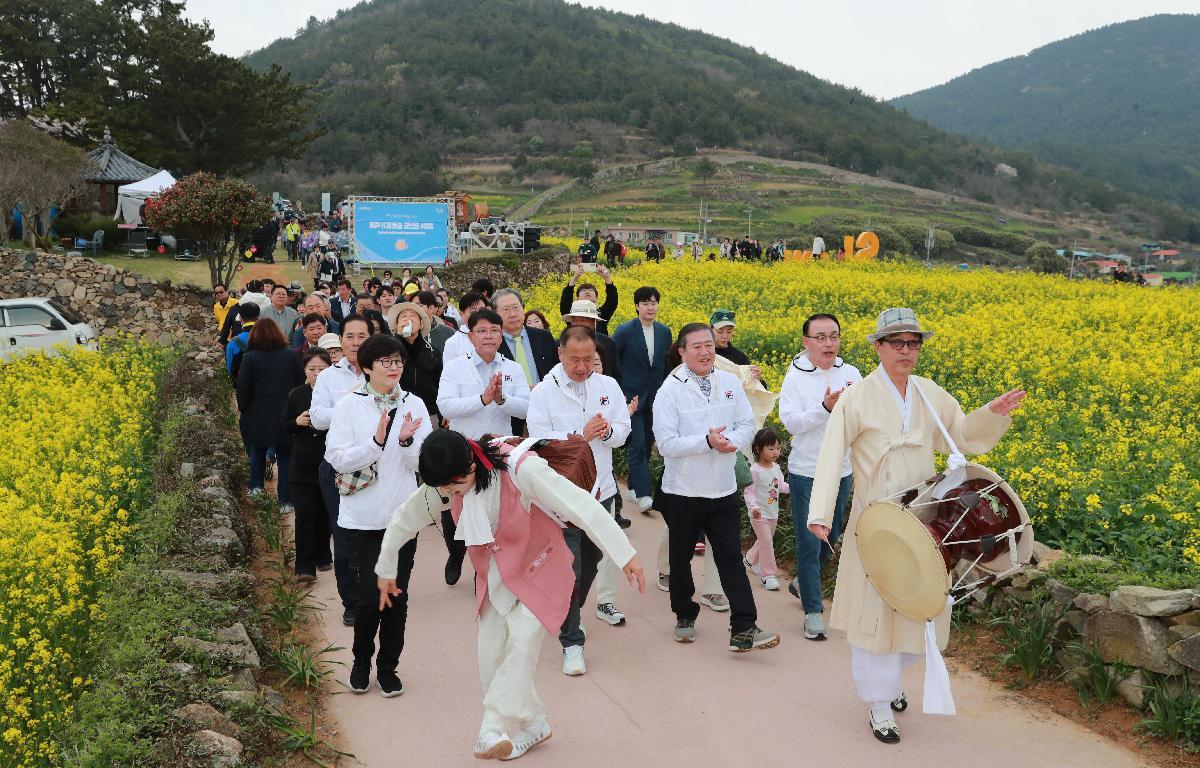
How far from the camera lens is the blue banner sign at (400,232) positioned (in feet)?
76.2

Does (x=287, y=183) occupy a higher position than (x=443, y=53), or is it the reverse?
(x=443, y=53)

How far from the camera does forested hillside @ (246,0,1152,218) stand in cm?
10019

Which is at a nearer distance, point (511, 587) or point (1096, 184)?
A: point (511, 587)

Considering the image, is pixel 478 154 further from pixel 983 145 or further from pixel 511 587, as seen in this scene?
pixel 511 587

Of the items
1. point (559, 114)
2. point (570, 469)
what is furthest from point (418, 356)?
point (559, 114)

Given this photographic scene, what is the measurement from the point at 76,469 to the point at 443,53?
131037 millimetres

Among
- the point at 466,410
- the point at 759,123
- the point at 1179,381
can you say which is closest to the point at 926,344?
the point at 1179,381

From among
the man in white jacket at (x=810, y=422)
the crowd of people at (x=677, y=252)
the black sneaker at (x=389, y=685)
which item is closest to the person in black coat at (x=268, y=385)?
the black sneaker at (x=389, y=685)

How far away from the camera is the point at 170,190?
21.1 meters

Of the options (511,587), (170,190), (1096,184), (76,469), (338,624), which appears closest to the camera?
(511,587)

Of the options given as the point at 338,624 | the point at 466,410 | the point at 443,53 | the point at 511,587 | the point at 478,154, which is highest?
the point at 443,53

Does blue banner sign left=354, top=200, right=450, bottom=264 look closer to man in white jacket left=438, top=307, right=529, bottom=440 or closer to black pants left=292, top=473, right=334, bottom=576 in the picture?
black pants left=292, top=473, right=334, bottom=576

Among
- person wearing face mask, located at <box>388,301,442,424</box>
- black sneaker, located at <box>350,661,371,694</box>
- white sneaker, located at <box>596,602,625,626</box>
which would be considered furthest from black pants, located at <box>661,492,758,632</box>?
person wearing face mask, located at <box>388,301,442,424</box>

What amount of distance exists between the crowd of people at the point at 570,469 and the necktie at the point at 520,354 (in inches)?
0.6
